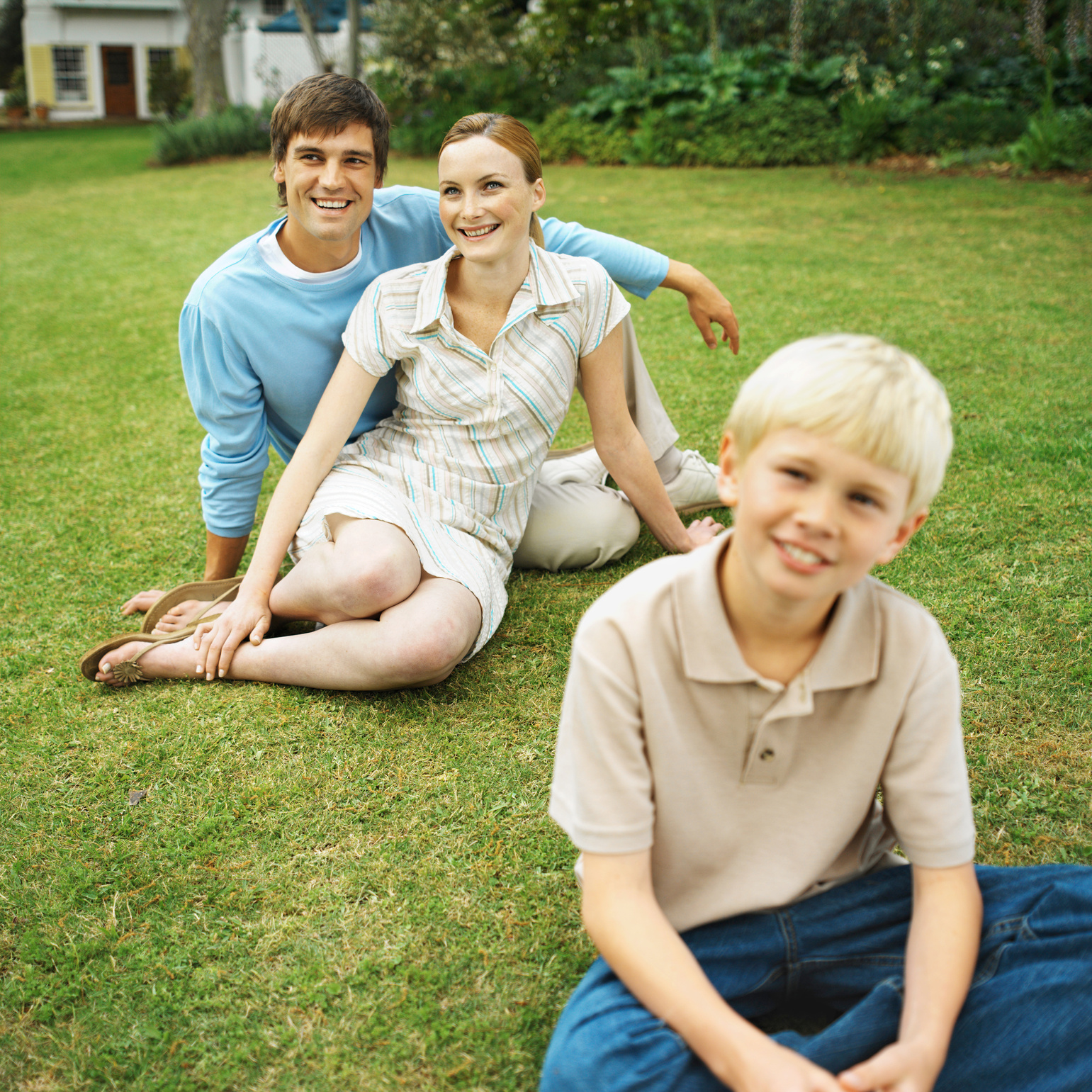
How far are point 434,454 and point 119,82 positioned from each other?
3461 centimetres

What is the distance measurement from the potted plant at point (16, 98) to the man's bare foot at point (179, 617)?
28328 mm

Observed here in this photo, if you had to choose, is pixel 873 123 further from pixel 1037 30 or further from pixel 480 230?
pixel 480 230

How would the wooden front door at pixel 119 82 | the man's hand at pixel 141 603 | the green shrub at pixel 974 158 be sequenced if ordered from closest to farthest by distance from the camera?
the man's hand at pixel 141 603, the green shrub at pixel 974 158, the wooden front door at pixel 119 82

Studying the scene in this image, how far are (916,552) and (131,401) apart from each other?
3.89 meters

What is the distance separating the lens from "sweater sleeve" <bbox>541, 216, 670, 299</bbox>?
10.4ft

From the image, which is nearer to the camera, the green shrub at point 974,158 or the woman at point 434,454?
the woman at point 434,454

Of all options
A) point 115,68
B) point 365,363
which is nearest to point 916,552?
point 365,363

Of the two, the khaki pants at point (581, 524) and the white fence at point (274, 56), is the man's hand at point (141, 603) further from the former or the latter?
the white fence at point (274, 56)

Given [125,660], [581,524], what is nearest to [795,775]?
[581,524]

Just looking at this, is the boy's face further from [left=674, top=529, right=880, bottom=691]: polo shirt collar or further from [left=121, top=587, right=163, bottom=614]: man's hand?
[left=121, top=587, right=163, bottom=614]: man's hand

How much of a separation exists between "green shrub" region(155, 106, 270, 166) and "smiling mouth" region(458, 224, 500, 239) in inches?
568

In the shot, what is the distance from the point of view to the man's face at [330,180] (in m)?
2.73

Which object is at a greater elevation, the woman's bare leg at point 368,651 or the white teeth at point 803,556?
the white teeth at point 803,556

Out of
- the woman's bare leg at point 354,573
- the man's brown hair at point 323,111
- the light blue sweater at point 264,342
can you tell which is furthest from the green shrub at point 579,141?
the woman's bare leg at point 354,573
